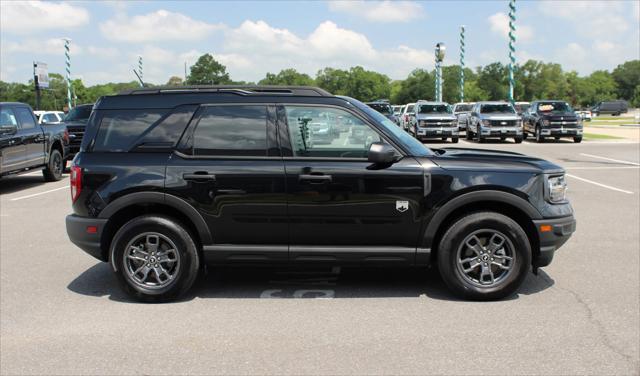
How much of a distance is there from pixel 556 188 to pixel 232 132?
284 cm

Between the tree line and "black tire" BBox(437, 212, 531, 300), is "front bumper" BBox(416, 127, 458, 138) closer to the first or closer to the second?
"black tire" BBox(437, 212, 531, 300)

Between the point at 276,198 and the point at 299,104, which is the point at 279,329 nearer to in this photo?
the point at 276,198

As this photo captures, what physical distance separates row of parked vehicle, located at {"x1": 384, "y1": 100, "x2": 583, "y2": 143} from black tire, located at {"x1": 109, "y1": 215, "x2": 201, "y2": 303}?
23.8m

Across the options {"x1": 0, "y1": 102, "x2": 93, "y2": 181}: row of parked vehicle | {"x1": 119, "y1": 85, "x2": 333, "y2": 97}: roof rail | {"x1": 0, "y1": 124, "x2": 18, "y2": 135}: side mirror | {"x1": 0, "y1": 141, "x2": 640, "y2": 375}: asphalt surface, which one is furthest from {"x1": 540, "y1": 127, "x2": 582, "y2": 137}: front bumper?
{"x1": 119, "y1": 85, "x2": 333, "y2": 97}: roof rail

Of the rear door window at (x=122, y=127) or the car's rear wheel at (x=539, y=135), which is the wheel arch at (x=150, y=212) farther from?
the car's rear wheel at (x=539, y=135)

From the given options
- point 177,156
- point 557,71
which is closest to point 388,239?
point 177,156

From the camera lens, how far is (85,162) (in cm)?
521

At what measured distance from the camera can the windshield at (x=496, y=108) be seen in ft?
92.8

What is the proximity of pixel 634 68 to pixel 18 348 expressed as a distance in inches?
7164

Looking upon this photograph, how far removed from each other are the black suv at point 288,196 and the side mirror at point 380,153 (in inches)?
1.1

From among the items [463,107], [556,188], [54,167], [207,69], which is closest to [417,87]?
[207,69]

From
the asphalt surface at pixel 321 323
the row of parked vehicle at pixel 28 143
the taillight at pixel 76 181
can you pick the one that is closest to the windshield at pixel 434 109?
the row of parked vehicle at pixel 28 143

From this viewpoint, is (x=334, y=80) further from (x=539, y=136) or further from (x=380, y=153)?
(x=380, y=153)

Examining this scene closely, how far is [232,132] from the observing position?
16.8 feet
